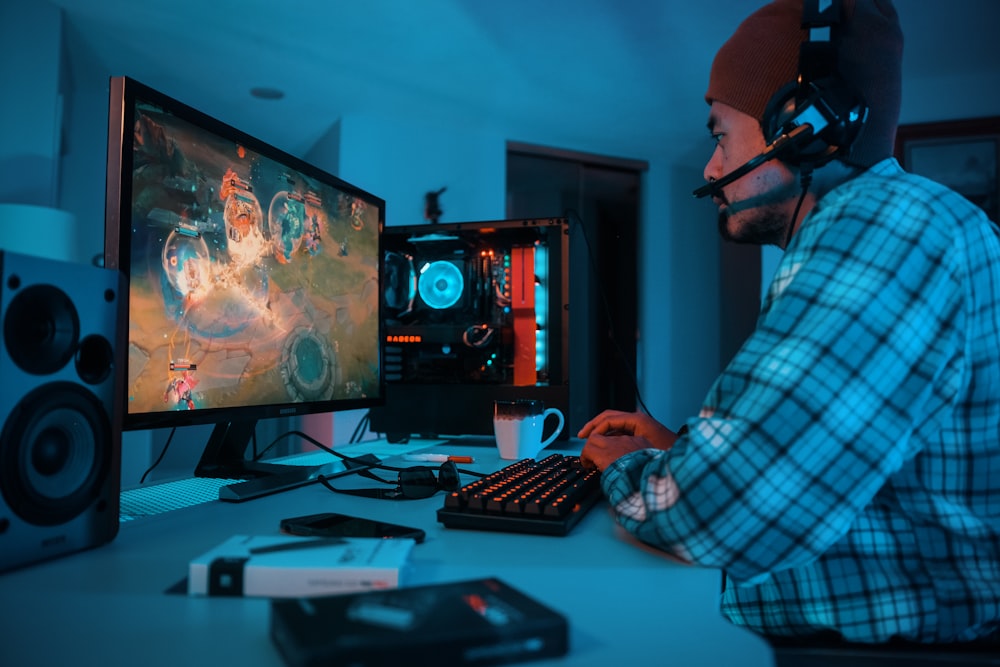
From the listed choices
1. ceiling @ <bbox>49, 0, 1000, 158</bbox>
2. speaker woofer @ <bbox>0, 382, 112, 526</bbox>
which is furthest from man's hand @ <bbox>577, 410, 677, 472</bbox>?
ceiling @ <bbox>49, 0, 1000, 158</bbox>

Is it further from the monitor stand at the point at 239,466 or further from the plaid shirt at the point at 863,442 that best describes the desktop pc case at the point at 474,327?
the plaid shirt at the point at 863,442

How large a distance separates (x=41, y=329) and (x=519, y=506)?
446mm

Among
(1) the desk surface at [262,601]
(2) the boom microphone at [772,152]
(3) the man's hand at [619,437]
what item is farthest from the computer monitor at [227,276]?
(2) the boom microphone at [772,152]

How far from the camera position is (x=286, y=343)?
979mm

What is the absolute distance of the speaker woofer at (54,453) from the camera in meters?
0.51

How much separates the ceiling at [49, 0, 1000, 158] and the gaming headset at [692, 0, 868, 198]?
2102 mm

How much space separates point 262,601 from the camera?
18.2 inches

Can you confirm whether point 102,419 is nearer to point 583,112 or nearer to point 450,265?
point 450,265

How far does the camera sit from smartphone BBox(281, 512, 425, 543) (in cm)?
63

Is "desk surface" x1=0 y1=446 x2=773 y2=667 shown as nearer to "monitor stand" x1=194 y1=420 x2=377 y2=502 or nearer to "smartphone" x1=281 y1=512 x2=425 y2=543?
"smartphone" x1=281 y1=512 x2=425 y2=543

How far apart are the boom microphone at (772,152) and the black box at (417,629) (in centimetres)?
63

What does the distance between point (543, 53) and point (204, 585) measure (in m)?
3.09

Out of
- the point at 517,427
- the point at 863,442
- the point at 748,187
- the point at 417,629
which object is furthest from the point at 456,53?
the point at 417,629

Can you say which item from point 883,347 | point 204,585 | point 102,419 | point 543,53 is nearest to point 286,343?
point 102,419
